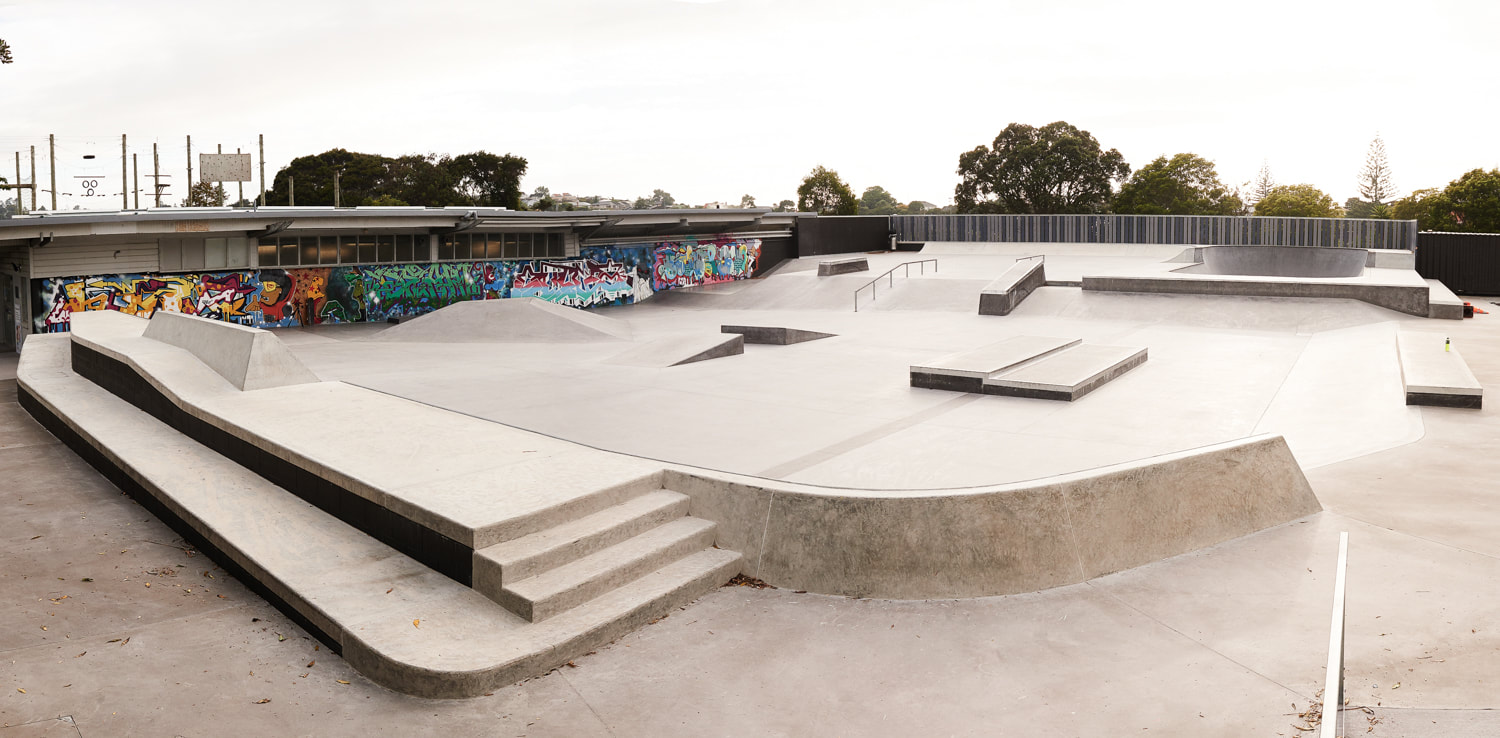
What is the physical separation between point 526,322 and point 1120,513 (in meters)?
16.4

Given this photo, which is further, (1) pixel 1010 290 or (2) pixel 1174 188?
(2) pixel 1174 188

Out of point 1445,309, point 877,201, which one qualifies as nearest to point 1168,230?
point 1445,309

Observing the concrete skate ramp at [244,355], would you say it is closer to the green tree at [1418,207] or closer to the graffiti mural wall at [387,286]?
the graffiti mural wall at [387,286]

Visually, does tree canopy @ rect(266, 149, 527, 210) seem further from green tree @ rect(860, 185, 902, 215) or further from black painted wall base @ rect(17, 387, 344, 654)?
black painted wall base @ rect(17, 387, 344, 654)

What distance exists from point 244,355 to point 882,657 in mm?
9734

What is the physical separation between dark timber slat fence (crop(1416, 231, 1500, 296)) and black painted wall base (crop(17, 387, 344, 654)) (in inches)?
1462

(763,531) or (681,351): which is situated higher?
(681,351)

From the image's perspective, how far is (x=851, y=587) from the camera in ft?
23.1

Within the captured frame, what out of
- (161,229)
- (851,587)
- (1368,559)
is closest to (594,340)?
(161,229)

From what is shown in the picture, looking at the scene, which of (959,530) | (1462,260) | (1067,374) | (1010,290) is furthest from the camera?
(1462,260)

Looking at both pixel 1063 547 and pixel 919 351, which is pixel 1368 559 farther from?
pixel 919 351

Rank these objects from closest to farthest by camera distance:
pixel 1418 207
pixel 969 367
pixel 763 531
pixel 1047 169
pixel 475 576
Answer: pixel 475 576 → pixel 763 531 → pixel 969 367 → pixel 1047 169 → pixel 1418 207

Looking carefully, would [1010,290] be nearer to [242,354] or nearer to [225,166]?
[242,354]

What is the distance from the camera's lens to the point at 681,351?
16594 millimetres
